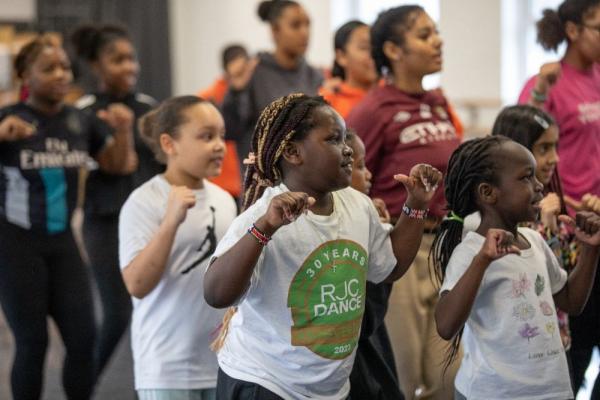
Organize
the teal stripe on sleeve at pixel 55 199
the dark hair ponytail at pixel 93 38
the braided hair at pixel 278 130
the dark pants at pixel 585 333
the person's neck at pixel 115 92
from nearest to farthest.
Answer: the braided hair at pixel 278 130 → the dark pants at pixel 585 333 → the teal stripe on sleeve at pixel 55 199 → the person's neck at pixel 115 92 → the dark hair ponytail at pixel 93 38

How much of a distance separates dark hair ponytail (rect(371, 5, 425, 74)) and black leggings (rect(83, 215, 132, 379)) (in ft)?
4.51

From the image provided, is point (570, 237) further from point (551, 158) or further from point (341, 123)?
point (341, 123)

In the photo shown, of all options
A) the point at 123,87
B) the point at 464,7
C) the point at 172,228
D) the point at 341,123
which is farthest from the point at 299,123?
the point at 464,7

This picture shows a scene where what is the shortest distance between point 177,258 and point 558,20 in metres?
1.74

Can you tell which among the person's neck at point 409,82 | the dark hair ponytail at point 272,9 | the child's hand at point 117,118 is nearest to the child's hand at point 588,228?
the person's neck at point 409,82

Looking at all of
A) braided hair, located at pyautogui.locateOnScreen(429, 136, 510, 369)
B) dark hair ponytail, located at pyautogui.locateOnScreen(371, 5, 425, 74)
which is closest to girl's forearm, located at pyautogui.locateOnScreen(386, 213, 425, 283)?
braided hair, located at pyautogui.locateOnScreen(429, 136, 510, 369)

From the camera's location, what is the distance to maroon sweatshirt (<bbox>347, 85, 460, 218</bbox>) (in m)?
3.27

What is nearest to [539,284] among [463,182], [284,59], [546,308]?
[546,308]

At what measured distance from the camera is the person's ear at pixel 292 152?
7.57 ft

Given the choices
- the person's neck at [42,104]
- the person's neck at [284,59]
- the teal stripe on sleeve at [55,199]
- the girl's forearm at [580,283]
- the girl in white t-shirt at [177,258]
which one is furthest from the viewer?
the person's neck at [284,59]

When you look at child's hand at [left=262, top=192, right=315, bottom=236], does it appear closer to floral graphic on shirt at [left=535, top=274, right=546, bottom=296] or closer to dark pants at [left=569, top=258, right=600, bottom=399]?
floral graphic on shirt at [left=535, top=274, right=546, bottom=296]

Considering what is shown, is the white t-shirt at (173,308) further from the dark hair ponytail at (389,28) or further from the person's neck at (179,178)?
the dark hair ponytail at (389,28)

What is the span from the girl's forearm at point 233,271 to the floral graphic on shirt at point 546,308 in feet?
2.40

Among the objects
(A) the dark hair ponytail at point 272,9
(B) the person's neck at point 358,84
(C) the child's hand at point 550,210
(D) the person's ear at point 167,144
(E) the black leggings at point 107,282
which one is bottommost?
(E) the black leggings at point 107,282
